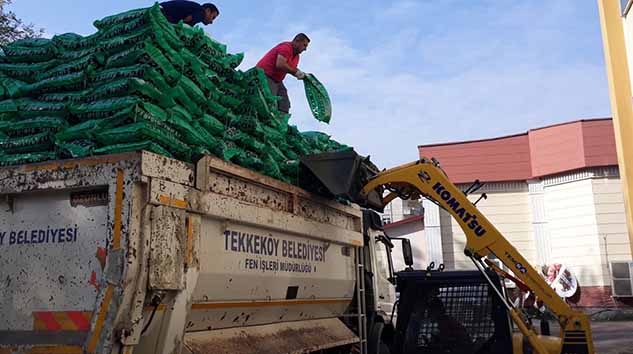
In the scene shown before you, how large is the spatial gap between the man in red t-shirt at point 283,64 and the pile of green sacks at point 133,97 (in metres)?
1.66

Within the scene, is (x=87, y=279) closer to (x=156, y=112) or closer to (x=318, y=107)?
(x=156, y=112)

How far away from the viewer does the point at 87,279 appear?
3.45m

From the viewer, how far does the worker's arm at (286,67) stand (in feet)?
22.0

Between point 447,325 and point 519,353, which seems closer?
point 519,353

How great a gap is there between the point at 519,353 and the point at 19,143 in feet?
15.6

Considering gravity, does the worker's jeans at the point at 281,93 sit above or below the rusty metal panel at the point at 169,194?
above

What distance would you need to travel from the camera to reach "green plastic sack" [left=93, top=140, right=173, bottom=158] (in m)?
3.69

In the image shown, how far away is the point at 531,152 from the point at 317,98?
19268 millimetres

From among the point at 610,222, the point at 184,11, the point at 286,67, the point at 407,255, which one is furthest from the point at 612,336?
the point at 184,11

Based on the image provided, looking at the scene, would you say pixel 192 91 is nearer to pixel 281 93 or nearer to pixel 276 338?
pixel 276 338

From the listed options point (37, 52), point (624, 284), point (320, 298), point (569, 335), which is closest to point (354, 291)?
point (320, 298)

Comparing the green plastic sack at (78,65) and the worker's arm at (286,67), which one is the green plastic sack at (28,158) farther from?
the worker's arm at (286,67)

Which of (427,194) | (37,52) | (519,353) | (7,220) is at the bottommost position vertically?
(519,353)

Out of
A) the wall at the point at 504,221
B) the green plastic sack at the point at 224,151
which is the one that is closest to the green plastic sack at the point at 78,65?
the green plastic sack at the point at 224,151
